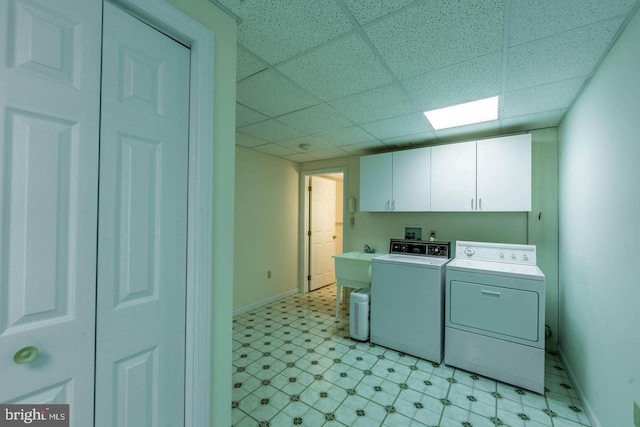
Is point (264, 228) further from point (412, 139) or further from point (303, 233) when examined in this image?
point (412, 139)

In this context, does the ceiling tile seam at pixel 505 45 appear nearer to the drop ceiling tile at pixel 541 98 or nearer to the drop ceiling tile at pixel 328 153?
the drop ceiling tile at pixel 541 98

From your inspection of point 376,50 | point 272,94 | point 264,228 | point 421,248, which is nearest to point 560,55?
point 376,50

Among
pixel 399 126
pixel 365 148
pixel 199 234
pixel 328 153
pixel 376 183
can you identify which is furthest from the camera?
pixel 328 153

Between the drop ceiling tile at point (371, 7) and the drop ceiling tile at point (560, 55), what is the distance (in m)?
0.78

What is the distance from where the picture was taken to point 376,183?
3451mm

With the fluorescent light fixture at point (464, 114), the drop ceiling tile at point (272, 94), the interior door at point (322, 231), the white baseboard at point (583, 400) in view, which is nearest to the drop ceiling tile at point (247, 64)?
the drop ceiling tile at point (272, 94)

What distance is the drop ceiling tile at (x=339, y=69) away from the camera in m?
1.51

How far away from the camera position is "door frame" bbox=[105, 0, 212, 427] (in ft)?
3.83

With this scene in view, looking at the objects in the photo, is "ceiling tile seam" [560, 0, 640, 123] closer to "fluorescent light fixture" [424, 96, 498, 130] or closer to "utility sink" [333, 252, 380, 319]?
"fluorescent light fixture" [424, 96, 498, 130]

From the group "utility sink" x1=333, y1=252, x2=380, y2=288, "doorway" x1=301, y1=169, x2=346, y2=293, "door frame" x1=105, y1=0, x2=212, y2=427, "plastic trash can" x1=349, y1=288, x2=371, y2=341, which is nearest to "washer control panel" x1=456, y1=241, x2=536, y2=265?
"utility sink" x1=333, y1=252, x2=380, y2=288

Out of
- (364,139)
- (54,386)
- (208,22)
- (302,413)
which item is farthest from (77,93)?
(364,139)

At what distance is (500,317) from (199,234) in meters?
2.43

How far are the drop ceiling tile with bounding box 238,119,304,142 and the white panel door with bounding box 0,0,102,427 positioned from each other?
1845 mm

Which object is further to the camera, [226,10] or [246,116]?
[246,116]
